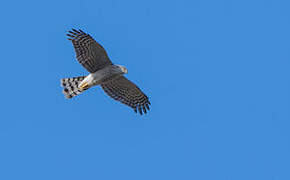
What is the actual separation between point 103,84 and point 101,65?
0.86m

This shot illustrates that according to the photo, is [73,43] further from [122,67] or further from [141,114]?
[141,114]

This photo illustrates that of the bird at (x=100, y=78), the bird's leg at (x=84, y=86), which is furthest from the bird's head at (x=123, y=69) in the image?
the bird's leg at (x=84, y=86)

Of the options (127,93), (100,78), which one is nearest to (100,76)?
(100,78)

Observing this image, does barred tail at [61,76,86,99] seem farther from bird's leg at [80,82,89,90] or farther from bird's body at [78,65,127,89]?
bird's body at [78,65,127,89]

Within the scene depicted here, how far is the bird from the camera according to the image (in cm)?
2278

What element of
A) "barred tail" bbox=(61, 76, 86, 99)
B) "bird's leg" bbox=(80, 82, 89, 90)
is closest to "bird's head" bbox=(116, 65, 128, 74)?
"bird's leg" bbox=(80, 82, 89, 90)

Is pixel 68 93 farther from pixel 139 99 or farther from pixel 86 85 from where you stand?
pixel 139 99

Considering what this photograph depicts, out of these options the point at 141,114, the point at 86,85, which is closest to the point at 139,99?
the point at 141,114

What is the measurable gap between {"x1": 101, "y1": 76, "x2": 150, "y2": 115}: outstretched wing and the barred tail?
2.91ft

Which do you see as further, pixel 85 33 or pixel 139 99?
pixel 139 99

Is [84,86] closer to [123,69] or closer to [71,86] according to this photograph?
[71,86]

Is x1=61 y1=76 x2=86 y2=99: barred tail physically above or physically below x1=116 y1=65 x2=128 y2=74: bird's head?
below

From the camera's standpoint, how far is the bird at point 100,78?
2278 cm

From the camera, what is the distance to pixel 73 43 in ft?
74.7
